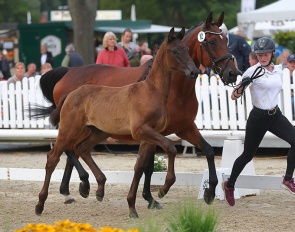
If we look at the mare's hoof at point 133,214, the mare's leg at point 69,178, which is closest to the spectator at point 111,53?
the mare's leg at point 69,178

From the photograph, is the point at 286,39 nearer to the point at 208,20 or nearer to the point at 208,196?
the point at 208,20

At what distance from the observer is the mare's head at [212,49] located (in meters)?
10.1

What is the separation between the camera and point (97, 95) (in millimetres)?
10117

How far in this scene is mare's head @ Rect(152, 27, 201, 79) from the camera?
364 inches

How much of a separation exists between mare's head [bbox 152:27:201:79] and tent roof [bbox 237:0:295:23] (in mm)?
14998

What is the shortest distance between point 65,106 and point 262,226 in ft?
8.48

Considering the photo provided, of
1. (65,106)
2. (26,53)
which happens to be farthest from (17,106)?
(26,53)

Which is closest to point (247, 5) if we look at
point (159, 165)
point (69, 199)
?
point (159, 165)

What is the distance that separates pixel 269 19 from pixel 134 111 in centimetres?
1664

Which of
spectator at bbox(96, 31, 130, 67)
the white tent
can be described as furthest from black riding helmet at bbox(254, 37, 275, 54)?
the white tent

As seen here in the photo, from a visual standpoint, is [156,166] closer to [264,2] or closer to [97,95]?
[97,95]

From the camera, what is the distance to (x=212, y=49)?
33.8 ft

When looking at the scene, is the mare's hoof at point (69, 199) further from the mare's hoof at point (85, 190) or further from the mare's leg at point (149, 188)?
the mare's leg at point (149, 188)

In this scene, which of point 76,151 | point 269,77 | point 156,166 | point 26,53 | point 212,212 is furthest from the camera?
point 26,53
